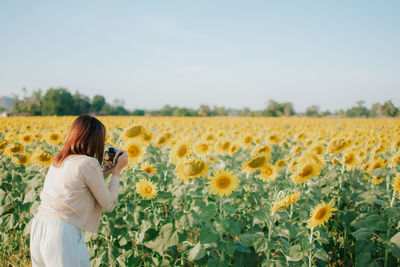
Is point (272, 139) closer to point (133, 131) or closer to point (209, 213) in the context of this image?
point (133, 131)

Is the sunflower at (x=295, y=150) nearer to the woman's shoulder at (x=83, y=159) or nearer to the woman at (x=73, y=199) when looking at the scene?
the woman at (x=73, y=199)

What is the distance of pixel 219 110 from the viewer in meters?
56.7

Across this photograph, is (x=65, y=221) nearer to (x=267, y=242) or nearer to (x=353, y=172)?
(x=267, y=242)

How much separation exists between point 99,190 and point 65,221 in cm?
32

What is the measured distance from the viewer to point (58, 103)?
34656 mm

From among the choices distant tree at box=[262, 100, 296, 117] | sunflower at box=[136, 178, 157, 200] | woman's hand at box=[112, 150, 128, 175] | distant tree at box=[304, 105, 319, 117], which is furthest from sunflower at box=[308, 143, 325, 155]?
distant tree at box=[304, 105, 319, 117]

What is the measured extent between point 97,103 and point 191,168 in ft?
129

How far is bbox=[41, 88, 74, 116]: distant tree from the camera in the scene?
113ft

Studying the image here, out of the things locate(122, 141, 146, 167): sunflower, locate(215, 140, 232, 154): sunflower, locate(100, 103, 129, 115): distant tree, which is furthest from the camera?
locate(100, 103, 129, 115): distant tree

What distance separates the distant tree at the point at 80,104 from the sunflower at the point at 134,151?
35.4 meters

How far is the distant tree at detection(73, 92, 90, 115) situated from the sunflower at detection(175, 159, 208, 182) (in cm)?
3633

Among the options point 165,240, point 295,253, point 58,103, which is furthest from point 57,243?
point 58,103

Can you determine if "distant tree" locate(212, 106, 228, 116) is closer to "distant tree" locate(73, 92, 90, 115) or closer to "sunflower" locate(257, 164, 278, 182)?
"distant tree" locate(73, 92, 90, 115)

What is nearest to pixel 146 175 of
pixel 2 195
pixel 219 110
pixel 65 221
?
pixel 65 221
